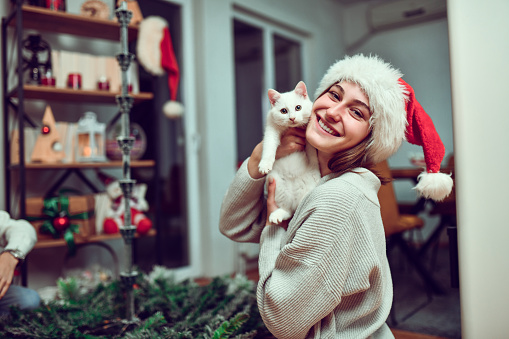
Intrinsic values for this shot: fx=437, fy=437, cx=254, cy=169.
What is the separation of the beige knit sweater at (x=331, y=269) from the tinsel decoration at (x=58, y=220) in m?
1.58

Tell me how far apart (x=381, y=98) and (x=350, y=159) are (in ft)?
0.55

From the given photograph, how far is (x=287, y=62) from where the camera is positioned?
434 cm

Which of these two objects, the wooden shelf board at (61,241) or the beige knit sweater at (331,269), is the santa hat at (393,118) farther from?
the wooden shelf board at (61,241)

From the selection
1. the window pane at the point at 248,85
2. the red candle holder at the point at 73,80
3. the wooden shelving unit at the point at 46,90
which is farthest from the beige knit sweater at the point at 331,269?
the window pane at the point at 248,85

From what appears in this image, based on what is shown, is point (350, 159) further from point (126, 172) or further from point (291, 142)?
point (126, 172)

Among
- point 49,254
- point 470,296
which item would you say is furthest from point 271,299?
point 49,254

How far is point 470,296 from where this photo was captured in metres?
→ 1.42

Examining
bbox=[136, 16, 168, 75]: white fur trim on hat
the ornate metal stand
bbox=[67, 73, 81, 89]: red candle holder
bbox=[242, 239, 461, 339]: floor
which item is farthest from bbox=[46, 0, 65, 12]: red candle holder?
bbox=[242, 239, 461, 339]: floor

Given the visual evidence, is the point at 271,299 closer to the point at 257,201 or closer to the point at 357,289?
the point at 357,289

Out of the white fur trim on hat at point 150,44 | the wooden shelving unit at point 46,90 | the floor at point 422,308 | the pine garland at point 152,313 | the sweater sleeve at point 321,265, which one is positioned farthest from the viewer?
the white fur trim on hat at point 150,44

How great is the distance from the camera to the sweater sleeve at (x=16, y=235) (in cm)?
158

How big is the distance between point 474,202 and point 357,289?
0.64 meters

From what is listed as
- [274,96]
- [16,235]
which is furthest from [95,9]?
[274,96]

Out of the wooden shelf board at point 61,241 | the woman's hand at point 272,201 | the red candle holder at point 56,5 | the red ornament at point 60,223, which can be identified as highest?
the red candle holder at point 56,5
